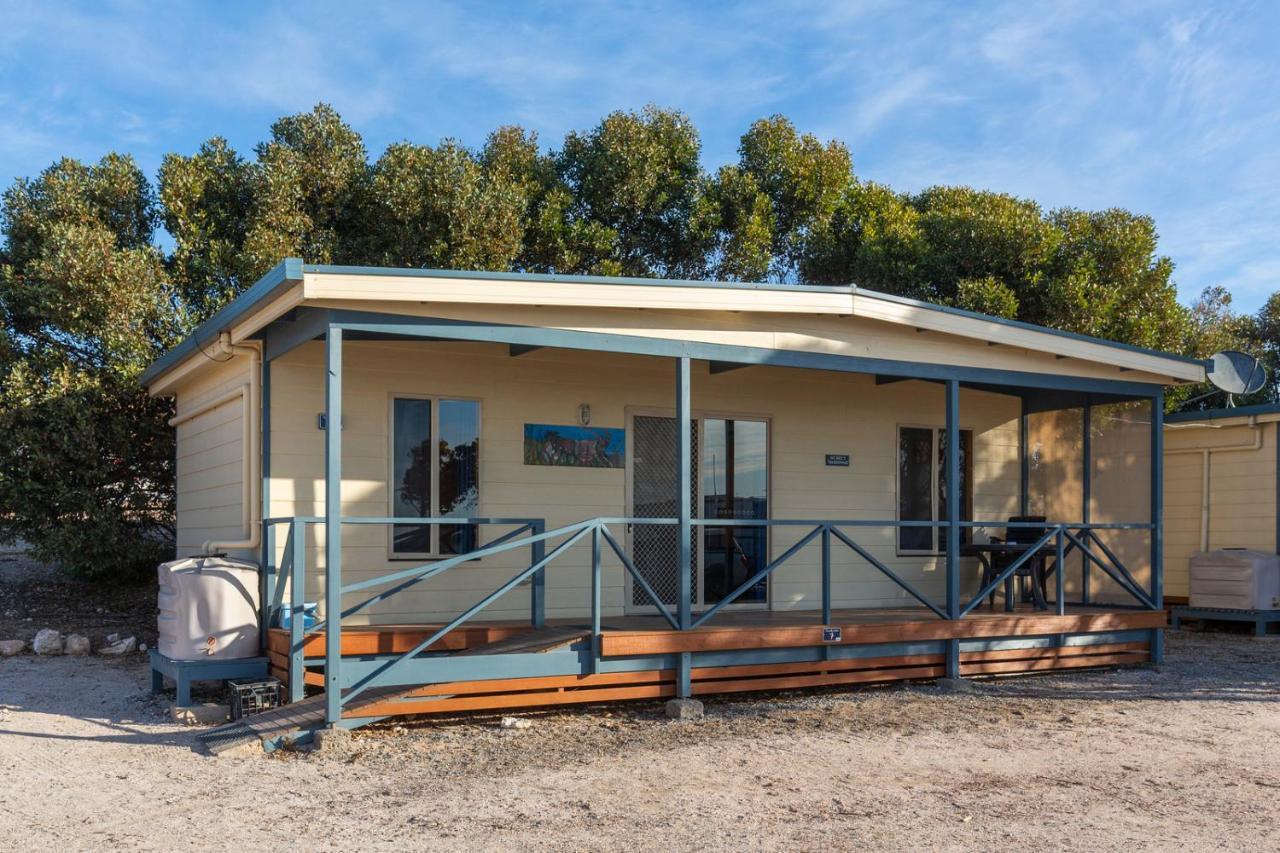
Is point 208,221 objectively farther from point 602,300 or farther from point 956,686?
point 956,686

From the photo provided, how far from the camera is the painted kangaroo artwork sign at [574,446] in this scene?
8.73 metres

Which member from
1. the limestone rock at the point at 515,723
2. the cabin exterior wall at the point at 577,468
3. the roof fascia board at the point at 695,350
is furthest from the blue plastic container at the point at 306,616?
the roof fascia board at the point at 695,350

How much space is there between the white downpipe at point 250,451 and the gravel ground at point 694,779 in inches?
50.0

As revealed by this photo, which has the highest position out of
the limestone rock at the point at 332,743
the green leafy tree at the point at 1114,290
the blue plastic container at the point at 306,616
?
the green leafy tree at the point at 1114,290

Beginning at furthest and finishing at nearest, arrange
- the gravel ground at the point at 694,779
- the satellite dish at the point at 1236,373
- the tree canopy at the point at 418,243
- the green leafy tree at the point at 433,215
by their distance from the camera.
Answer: the green leafy tree at the point at 433,215, the tree canopy at the point at 418,243, the satellite dish at the point at 1236,373, the gravel ground at the point at 694,779

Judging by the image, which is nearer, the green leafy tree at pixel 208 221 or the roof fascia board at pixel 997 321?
the roof fascia board at pixel 997 321

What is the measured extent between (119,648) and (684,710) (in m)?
5.58

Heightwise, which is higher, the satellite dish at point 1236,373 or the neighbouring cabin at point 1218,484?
the satellite dish at point 1236,373

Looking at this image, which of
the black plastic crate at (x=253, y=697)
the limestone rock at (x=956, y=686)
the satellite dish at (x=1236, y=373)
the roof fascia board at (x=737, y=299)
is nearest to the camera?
the roof fascia board at (x=737, y=299)

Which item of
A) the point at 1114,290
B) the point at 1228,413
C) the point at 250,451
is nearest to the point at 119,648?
the point at 250,451

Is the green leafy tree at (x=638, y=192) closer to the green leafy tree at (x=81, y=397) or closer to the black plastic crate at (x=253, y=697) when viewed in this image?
the green leafy tree at (x=81, y=397)

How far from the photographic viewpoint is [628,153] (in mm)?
17547

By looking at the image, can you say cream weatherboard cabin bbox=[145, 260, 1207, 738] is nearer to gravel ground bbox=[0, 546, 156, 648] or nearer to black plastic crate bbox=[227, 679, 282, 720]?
black plastic crate bbox=[227, 679, 282, 720]

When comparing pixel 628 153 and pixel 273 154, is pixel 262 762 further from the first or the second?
pixel 628 153
